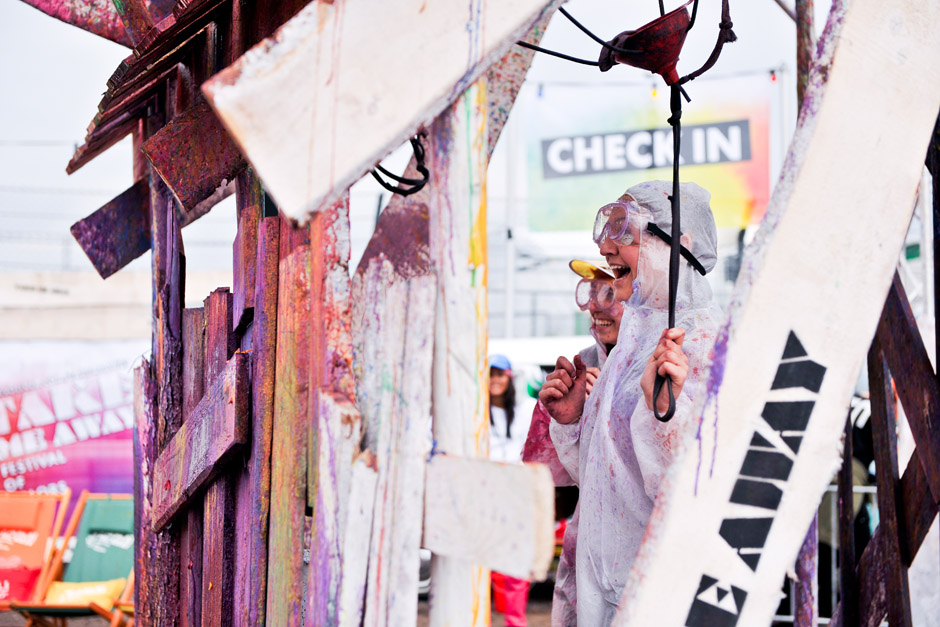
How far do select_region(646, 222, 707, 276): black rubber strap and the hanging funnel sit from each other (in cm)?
40

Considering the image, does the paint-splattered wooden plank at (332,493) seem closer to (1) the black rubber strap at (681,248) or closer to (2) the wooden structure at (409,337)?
(2) the wooden structure at (409,337)

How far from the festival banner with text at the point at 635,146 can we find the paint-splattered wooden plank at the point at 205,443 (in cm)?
692

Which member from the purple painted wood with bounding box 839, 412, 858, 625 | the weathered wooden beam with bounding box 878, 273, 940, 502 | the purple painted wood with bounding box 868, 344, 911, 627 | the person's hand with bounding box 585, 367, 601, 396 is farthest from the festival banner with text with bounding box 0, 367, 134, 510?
the weathered wooden beam with bounding box 878, 273, 940, 502

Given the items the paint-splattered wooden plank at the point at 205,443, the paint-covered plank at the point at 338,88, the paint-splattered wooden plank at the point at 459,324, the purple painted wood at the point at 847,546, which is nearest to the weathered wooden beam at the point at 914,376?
the purple painted wood at the point at 847,546

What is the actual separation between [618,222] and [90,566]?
5.77 m

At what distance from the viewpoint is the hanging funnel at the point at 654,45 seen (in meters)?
1.88

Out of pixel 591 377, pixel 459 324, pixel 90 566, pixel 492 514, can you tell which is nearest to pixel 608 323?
pixel 591 377

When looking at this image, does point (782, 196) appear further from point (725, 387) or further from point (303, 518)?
point (303, 518)

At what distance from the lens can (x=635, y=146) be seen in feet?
29.7

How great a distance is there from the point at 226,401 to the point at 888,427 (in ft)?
6.23

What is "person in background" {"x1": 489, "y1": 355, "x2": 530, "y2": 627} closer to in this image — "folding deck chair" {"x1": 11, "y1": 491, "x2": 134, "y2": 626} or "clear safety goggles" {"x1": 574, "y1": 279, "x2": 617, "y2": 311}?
"folding deck chair" {"x1": 11, "y1": 491, "x2": 134, "y2": 626}

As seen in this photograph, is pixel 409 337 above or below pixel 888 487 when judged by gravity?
above

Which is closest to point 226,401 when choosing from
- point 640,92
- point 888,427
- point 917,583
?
point 888,427

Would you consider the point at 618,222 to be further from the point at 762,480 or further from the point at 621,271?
the point at 762,480
